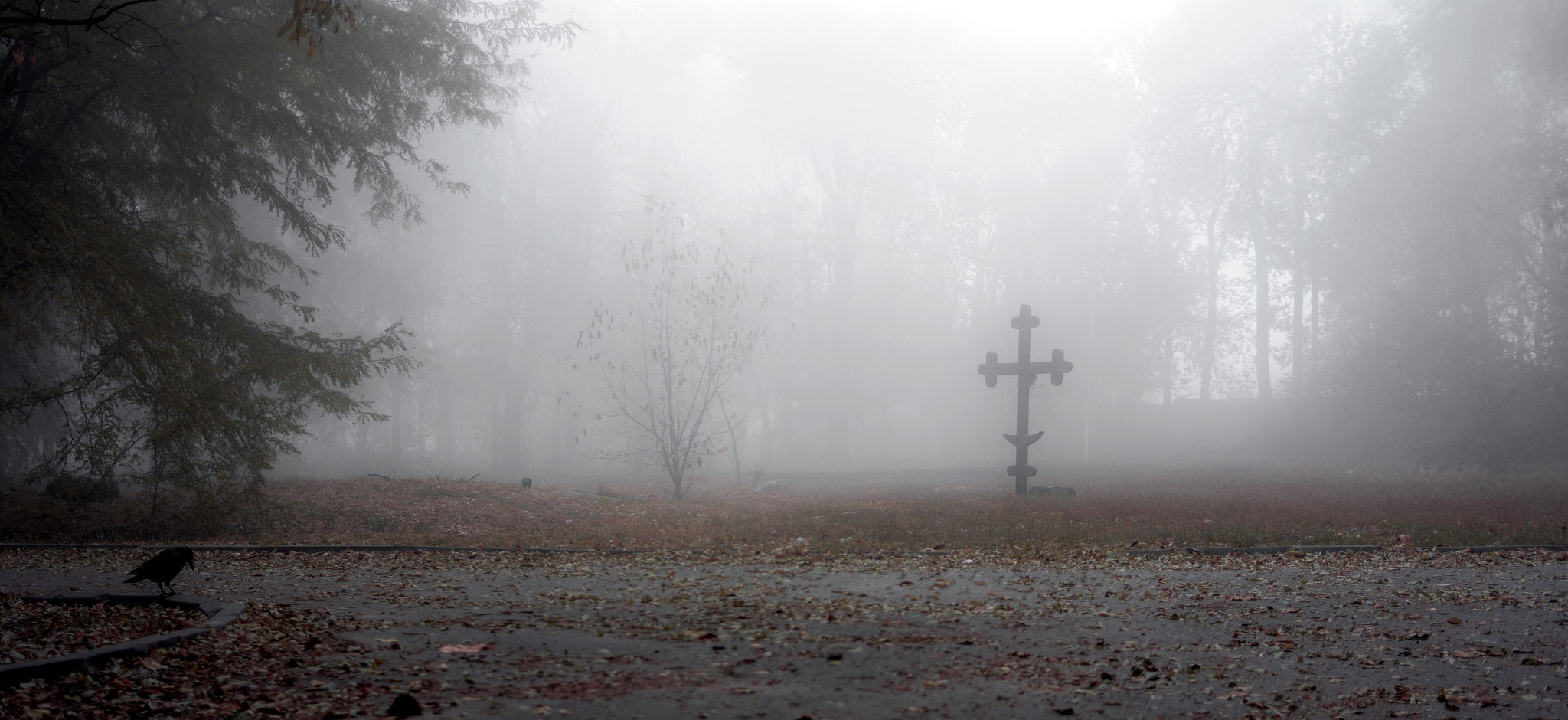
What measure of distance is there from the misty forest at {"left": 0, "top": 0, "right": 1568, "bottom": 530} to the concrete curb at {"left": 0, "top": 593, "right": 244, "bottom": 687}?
25.3 feet

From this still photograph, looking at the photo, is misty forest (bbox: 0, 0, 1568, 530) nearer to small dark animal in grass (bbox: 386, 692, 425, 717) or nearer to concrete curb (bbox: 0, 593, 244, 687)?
concrete curb (bbox: 0, 593, 244, 687)

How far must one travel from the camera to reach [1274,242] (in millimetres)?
36125

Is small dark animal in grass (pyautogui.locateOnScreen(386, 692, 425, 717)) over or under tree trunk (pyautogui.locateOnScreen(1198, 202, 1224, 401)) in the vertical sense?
under

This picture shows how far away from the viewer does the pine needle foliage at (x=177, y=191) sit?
11.5 meters

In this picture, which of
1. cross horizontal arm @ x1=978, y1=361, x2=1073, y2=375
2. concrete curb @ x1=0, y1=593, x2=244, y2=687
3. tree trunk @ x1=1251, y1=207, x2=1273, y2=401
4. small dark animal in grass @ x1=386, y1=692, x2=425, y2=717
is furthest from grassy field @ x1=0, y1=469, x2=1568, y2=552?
tree trunk @ x1=1251, y1=207, x2=1273, y2=401

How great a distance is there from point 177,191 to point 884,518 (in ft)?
39.6

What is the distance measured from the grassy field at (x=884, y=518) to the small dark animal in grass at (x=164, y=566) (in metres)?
4.42

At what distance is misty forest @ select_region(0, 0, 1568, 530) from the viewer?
70.4 feet

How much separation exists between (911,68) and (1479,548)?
34.0 m

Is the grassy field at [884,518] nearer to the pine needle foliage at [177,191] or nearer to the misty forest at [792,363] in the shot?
the misty forest at [792,363]

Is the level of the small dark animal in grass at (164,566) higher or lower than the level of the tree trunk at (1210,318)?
lower

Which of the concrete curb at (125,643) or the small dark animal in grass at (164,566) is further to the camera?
the small dark animal in grass at (164,566)

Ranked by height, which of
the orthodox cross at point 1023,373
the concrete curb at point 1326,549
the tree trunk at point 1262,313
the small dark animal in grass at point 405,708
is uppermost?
the tree trunk at point 1262,313

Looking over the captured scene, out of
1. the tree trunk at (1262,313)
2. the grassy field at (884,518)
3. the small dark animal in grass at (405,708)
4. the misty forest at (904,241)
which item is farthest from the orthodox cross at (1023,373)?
the tree trunk at (1262,313)
